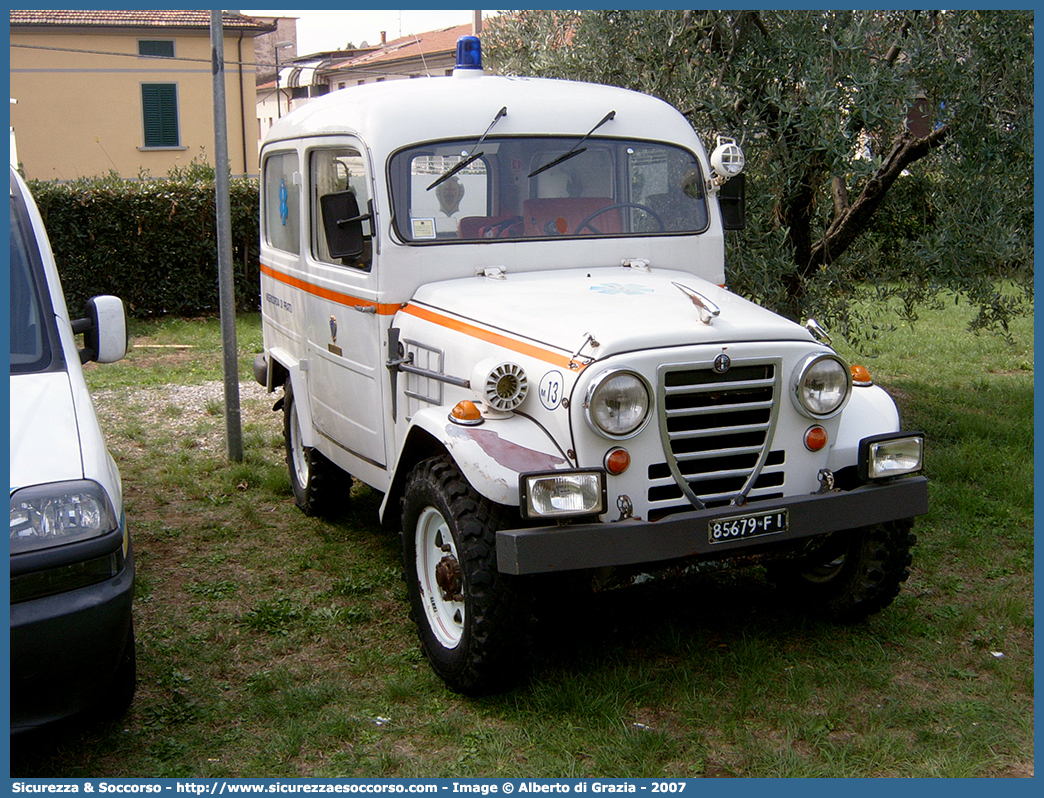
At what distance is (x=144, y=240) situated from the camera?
13.5 meters

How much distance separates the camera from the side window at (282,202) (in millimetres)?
5691

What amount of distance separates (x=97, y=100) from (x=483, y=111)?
1004 inches

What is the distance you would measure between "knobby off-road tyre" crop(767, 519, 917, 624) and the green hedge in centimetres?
1104

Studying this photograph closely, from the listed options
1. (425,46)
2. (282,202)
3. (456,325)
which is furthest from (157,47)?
(456,325)

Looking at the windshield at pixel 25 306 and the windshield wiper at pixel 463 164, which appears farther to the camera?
the windshield wiper at pixel 463 164

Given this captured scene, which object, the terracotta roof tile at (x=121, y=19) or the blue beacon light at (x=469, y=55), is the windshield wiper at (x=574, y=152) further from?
the terracotta roof tile at (x=121, y=19)

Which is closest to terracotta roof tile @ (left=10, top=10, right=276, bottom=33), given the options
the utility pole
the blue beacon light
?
the utility pole

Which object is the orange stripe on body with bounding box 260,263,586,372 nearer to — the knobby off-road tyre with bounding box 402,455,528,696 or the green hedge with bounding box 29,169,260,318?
the knobby off-road tyre with bounding box 402,455,528,696

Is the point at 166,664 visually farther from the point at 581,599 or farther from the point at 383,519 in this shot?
the point at 581,599

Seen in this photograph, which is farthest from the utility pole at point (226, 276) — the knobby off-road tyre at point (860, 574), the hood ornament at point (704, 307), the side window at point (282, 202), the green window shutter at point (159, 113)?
the green window shutter at point (159, 113)

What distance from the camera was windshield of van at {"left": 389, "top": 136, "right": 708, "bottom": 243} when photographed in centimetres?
463

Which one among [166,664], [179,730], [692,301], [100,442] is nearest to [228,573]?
[166,664]

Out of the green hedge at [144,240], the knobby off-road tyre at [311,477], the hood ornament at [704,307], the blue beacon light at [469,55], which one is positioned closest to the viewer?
the hood ornament at [704,307]

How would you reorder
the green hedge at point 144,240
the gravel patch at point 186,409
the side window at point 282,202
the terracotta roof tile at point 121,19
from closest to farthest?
1. the side window at point 282,202
2. the gravel patch at point 186,409
3. the green hedge at point 144,240
4. the terracotta roof tile at point 121,19
